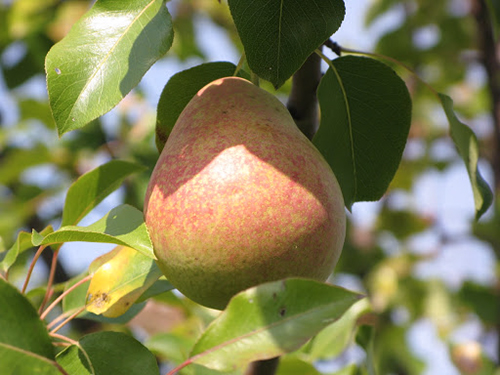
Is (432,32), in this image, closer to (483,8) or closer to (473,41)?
(473,41)

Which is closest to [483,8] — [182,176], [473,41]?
[473,41]

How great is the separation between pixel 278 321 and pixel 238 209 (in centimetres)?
13

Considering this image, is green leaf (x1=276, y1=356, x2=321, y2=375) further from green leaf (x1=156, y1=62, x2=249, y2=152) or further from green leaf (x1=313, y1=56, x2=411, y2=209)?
green leaf (x1=156, y1=62, x2=249, y2=152)

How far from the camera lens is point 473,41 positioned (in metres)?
3.02

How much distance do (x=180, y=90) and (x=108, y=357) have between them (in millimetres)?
416

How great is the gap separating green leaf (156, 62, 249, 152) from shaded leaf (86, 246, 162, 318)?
0.19 meters

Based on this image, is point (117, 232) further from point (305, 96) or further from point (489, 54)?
point (489, 54)

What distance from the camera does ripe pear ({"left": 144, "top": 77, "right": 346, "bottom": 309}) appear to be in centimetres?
72

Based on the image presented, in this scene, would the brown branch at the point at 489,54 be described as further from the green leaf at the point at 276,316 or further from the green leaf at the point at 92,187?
the green leaf at the point at 276,316

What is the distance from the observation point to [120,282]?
88cm

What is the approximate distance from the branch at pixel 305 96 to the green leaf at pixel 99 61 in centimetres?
24

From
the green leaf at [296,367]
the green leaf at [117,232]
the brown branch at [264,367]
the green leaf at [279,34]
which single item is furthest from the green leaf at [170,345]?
the green leaf at [279,34]

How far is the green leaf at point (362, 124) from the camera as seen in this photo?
1009 millimetres

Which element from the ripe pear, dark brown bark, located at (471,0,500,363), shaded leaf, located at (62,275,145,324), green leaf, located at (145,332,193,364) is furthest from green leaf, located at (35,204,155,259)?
dark brown bark, located at (471,0,500,363)
